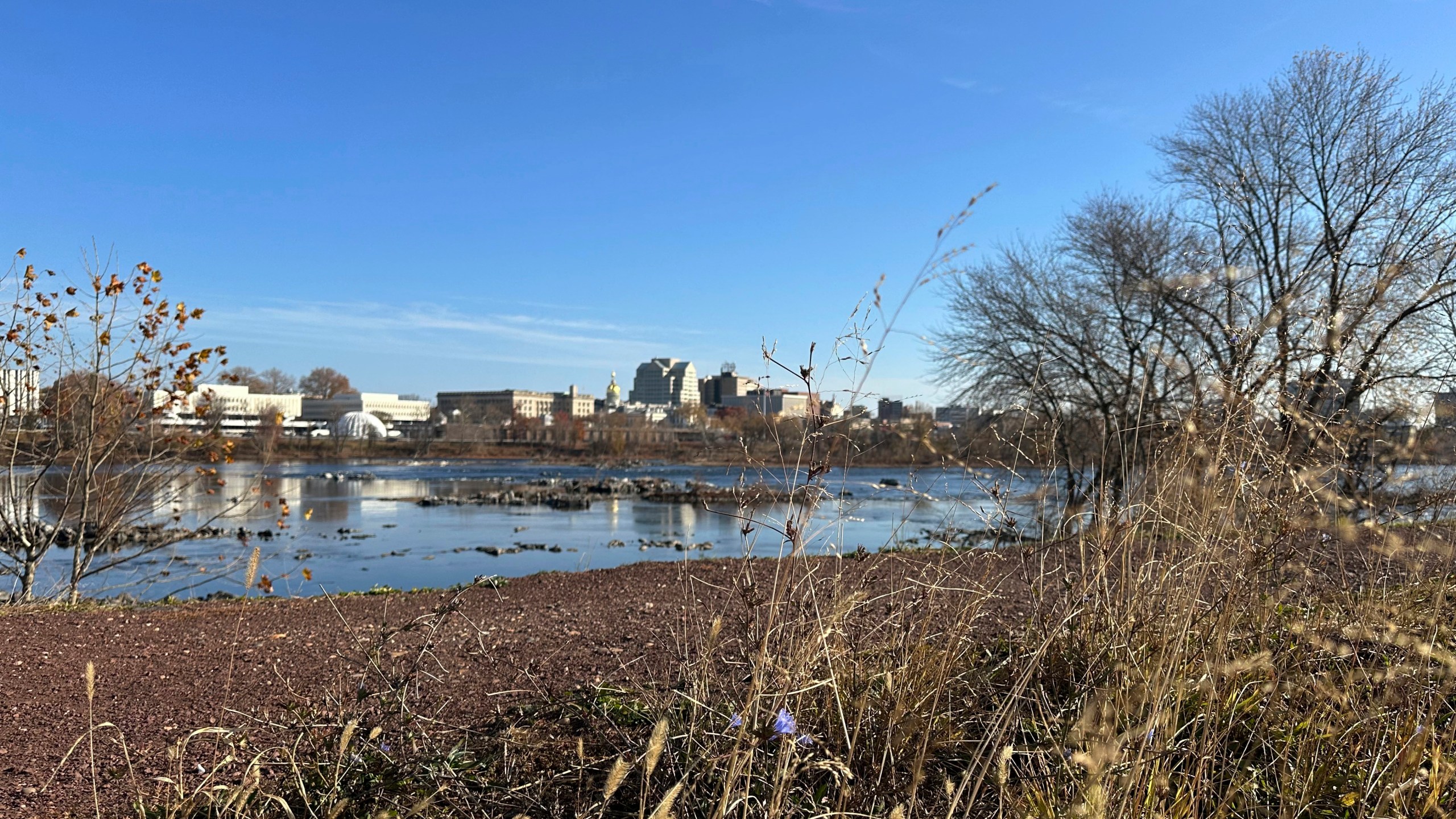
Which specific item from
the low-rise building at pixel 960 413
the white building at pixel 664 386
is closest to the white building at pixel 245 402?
the low-rise building at pixel 960 413

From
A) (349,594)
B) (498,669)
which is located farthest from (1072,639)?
(349,594)

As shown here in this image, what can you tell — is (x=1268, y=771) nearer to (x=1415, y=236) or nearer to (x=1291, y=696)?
(x=1291, y=696)

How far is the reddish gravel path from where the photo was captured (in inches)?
107

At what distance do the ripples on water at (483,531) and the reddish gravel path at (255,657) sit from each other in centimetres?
27

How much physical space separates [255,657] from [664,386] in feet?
498

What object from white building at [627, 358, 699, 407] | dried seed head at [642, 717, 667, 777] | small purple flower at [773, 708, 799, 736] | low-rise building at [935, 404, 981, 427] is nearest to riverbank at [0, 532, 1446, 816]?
small purple flower at [773, 708, 799, 736]

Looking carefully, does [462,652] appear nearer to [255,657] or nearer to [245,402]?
[255,657]

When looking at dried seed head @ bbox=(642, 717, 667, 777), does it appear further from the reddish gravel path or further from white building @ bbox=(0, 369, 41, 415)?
white building @ bbox=(0, 369, 41, 415)

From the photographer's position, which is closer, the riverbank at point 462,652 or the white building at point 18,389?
the riverbank at point 462,652

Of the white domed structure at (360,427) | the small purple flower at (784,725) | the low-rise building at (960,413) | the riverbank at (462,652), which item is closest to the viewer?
the small purple flower at (784,725)

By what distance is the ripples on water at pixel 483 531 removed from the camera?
2.98 metres

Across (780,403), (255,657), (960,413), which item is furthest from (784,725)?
(960,413)

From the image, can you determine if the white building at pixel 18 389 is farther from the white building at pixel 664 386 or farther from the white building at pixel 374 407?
the white building at pixel 374 407

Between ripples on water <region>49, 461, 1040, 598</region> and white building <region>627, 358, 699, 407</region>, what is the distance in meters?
80.9
